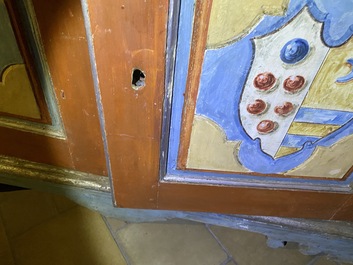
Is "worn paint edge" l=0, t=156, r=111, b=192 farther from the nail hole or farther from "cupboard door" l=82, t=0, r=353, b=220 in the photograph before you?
the nail hole

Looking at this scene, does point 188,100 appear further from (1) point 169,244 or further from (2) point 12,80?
(1) point 169,244

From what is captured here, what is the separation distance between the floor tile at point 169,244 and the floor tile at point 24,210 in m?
0.32

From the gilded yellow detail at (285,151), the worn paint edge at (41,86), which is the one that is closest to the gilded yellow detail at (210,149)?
the gilded yellow detail at (285,151)

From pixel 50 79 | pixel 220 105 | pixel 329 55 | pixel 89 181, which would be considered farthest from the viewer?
pixel 89 181

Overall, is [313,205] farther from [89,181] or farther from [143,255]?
[89,181]

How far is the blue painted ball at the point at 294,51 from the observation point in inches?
24.6

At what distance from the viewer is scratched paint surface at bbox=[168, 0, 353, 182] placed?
599 millimetres

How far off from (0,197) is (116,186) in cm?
67

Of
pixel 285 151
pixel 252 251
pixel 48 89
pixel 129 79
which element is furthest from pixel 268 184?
pixel 48 89

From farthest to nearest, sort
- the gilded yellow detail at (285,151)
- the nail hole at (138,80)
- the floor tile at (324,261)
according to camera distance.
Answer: the floor tile at (324,261), the gilded yellow detail at (285,151), the nail hole at (138,80)

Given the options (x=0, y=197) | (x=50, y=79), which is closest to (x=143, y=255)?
(x=0, y=197)

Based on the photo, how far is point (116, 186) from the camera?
101 cm

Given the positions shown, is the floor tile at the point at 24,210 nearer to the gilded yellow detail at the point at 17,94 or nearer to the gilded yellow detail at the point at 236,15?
the gilded yellow detail at the point at 17,94

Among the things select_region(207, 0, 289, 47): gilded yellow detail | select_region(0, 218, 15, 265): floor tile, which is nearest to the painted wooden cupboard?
select_region(207, 0, 289, 47): gilded yellow detail
